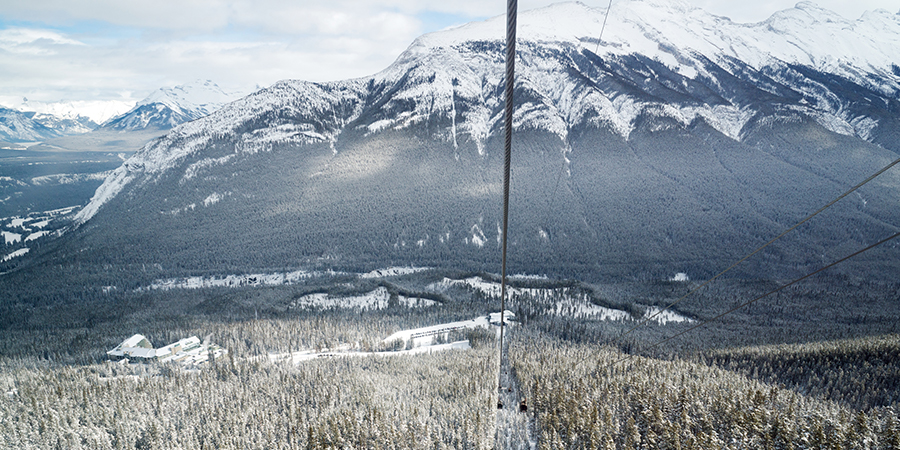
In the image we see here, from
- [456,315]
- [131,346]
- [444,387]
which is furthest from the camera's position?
[456,315]

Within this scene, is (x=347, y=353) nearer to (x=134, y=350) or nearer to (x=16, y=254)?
(x=134, y=350)

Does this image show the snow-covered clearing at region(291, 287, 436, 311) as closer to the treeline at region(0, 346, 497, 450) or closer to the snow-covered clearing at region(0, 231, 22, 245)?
the treeline at region(0, 346, 497, 450)

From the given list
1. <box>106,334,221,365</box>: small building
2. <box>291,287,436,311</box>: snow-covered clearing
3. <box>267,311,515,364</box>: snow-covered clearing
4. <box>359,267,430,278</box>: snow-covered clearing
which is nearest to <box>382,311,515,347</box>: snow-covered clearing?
<box>267,311,515,364</box>: snow-covered clearing

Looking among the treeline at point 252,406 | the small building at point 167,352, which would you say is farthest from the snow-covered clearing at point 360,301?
the treeline at point 252,406

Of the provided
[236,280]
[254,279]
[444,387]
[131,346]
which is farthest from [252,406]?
[236,280]

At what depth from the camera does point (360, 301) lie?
10862 centimetres

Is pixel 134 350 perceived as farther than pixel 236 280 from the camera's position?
No

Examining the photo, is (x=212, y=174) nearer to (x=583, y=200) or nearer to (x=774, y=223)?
(x=583, y=200)

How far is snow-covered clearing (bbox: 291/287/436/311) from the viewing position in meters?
104

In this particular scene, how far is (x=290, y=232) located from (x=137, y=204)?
3154 inches

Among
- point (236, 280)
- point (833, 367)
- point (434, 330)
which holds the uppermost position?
→ point (833, 367)

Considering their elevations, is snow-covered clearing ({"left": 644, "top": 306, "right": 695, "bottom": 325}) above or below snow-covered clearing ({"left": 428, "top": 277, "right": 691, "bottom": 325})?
below

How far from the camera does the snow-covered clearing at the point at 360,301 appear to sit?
104250mm

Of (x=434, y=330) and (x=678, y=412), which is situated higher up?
(x=678, y=412)
